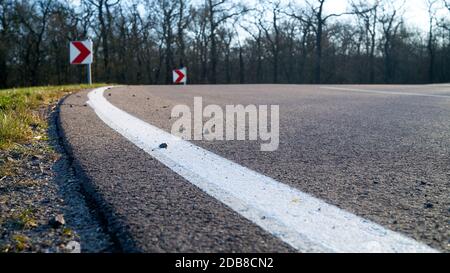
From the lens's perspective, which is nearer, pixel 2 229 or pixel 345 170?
pixel 2 229

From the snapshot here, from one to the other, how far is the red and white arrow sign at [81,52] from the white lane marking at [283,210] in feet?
29.0

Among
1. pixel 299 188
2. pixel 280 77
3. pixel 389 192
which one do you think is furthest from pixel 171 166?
pixel 280 77

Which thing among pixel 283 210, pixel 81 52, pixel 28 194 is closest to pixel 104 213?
pixel 28 194

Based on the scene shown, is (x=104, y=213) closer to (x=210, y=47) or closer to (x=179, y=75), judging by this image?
(x=179, y=75)

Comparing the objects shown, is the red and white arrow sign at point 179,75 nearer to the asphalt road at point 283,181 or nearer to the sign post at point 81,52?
the sign post at point 81,52

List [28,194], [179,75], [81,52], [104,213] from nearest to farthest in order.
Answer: [104,213] < [28,194] < [81,52] < [179,75]

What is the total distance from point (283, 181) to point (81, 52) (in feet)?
32.6

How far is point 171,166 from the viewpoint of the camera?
2117 mm

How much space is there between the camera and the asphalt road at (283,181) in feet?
4.14

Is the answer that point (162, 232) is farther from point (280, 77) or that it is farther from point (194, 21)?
point (280, 77)

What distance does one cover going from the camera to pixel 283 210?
58.2 inches

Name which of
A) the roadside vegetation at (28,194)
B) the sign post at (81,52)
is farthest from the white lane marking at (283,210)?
the sign post at (81,52)

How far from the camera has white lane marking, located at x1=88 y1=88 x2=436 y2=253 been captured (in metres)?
1.20
